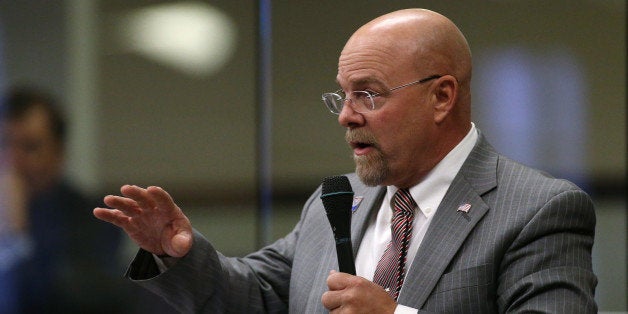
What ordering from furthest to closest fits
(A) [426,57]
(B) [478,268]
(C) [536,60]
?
(C) [536,60], (A) [426,57], (B) [478,268]

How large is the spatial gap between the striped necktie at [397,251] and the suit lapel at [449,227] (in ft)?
0.18

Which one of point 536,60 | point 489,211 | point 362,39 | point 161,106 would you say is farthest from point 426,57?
point 161,106

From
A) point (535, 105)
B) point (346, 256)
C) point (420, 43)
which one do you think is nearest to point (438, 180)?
point (420, 43)

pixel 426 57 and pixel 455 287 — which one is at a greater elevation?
pixel 426 57

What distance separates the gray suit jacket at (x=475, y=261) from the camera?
5.98ft

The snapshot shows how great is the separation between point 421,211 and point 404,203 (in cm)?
5

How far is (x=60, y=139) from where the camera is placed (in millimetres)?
3965

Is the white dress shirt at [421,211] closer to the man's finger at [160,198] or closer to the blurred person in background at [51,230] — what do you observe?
the man's finger at [160,198]

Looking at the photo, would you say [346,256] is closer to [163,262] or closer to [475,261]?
[475,261]

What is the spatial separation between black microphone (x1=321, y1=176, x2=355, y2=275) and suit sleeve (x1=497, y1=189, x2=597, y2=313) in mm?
356

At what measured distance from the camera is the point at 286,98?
3.97 metres

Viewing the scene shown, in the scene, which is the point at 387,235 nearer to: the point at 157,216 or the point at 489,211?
the point at 489,211

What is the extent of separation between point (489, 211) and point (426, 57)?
1.39ft

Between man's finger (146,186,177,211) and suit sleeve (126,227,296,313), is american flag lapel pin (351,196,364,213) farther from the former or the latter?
man's finger (146,186,177,211)
